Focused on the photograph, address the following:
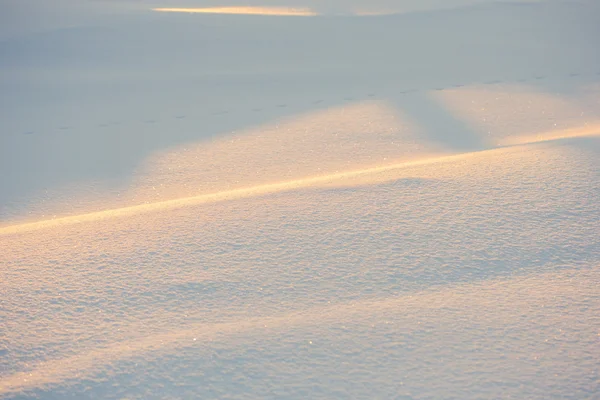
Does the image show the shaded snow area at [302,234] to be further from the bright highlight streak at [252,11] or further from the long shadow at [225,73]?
the bright highlight streak at [252,11]

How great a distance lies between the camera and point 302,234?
246 cm

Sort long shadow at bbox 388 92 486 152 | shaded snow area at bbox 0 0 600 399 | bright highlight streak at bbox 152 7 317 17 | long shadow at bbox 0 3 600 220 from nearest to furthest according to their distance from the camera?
shaded snow area at bbox 0 0 600 399 < long shadow at bbox 388 92 486 152 < long shadow at bbox 0 3 600 220 < bright highlight streak at bbox 152 7 317 17

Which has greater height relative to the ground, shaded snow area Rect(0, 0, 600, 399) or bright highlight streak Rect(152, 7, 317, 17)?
bright highlight streak Rect(152, 7, 317, 17)

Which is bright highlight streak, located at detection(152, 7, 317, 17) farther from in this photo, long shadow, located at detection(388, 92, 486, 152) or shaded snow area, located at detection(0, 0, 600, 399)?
long shadow, located at detection(388, 92, 486, 152)

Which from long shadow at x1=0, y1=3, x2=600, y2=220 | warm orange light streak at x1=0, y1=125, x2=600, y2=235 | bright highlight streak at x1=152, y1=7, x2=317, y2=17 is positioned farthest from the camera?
bright highlight streak at x1=152, y1=7, x2=317, y2=17

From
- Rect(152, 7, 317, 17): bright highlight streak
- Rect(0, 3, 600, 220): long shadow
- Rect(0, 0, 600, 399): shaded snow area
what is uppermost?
Rect(152, 7, 317, 17): bright highlight streak

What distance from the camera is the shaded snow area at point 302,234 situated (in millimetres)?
1774

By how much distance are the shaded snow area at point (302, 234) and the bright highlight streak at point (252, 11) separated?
177 cm

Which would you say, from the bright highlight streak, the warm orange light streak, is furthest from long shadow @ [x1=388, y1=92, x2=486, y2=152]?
the bright highlight streak

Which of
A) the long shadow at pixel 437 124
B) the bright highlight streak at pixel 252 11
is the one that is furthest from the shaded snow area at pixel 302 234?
the bright highlight streak at pixel 252 11

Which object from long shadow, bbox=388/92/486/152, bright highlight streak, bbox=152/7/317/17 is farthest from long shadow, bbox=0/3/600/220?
bright highlight streak, bbox=152/7/317/17

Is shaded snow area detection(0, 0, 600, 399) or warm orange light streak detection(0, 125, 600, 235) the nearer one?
shaded snow area detection(0, 0, 600, 399)

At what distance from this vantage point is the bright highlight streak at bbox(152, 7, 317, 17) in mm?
6938

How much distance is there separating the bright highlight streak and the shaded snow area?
69.7 inches
